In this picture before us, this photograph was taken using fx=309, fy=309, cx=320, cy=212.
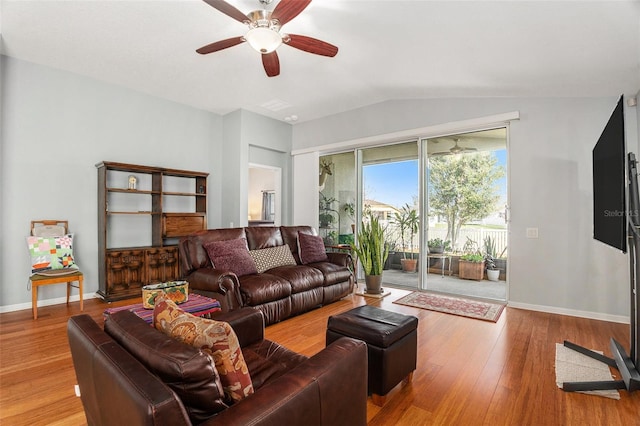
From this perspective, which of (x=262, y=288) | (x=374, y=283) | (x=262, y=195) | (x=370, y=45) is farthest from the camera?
(x=262, y=195)

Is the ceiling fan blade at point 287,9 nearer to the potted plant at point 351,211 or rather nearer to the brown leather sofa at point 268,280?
the brown leather sofa at point 268,280

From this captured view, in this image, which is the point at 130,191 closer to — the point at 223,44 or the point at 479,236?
the point at 223,44

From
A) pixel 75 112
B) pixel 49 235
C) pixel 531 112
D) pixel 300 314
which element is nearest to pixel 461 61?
pixel 531 112

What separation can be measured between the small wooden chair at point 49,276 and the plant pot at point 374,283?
363cm

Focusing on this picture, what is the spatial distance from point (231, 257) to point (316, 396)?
8.34ft

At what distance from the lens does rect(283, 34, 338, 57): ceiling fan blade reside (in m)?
2.64

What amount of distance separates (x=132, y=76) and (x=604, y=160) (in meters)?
5.29

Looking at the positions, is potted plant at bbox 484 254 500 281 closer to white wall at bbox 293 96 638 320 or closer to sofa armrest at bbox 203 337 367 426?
white wall at bbox 293 96 638 320

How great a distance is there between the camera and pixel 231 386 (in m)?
1.04

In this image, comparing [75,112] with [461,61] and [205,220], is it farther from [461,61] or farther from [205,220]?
[461,61]

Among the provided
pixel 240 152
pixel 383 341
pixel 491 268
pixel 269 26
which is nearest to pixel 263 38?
pixel 269 26

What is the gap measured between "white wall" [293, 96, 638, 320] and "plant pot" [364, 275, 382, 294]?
5.51 feet

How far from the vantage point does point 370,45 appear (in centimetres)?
321

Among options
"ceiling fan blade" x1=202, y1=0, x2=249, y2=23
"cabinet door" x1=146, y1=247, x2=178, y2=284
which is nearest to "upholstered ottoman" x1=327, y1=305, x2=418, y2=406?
"ceiling fan blade" x1=202, y1=0, x2=249, y2=23
